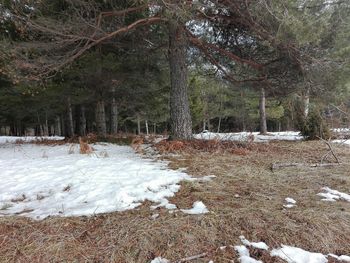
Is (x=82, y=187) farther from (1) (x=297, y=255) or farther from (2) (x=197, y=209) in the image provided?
(1) (x=297, y=255)

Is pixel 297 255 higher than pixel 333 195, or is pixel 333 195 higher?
pixel 333 195

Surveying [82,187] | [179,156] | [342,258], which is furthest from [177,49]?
[342,258]

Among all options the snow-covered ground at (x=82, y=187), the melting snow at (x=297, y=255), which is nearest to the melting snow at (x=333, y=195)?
the melting snow at (x=297, y=255)

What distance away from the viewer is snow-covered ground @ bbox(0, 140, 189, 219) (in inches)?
115

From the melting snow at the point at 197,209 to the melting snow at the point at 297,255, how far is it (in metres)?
0.73

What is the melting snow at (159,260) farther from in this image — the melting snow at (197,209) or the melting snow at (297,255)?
the melting snow at (297,255)

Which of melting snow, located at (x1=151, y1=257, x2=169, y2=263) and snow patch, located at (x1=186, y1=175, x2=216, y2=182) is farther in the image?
snow patch, located at (x1=186, y1=175, x2=216, y2=182)

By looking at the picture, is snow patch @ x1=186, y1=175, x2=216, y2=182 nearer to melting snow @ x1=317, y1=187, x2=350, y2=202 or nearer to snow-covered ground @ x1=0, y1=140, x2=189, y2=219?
snow-covered ground @ x1=0, y1=140, x2=189, y2=219

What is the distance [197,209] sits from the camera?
2.79 meters

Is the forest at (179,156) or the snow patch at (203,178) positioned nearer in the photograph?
the forest at (179,156)

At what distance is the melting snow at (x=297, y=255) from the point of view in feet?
7.00

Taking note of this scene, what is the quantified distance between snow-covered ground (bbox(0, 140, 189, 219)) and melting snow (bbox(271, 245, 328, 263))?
3.92 feet

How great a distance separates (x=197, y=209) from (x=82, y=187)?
1.45m

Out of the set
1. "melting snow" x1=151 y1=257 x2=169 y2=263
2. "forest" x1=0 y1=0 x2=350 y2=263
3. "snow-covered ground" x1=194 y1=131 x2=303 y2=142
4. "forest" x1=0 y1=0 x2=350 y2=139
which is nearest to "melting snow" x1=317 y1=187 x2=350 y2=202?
"forest" x1=0 y1=0 x2=350 y2=263
